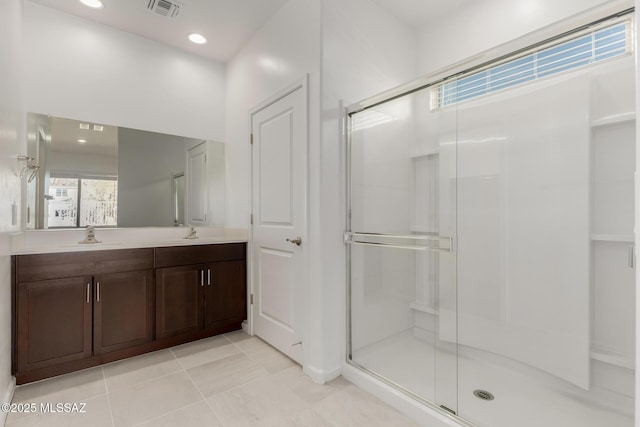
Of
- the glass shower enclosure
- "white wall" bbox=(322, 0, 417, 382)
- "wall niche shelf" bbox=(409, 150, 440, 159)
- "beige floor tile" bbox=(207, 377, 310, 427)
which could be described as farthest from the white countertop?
"wall niche shelf" bbox=(409, 150, 440, 159)

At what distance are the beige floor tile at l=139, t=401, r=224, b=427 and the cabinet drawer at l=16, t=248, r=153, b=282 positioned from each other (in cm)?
111

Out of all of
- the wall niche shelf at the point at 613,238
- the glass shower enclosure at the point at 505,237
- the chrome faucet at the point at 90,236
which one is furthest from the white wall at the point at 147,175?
the wall niche shelf at the point at 613,238

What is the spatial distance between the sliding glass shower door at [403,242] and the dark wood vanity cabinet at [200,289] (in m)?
1.23

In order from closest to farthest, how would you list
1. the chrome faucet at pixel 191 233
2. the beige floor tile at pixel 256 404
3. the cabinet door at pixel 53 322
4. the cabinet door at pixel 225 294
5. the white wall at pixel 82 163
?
the beige floor tile at pixel 256 404, the cabinet door at pixel 53 322, the white wall at pixel 82 163, the cabinet door at pixel 225 294, the chrome faucet at pixel 191 233

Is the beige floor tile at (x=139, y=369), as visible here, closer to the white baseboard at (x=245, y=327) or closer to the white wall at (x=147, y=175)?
the white baseboard at (x=245, y=327)

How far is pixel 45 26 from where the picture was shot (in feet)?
7.68

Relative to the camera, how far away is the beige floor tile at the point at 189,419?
1.58 m

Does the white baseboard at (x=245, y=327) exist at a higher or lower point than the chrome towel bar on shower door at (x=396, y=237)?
lower

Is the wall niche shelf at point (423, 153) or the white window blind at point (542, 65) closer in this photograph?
the white window blind at point (542, 65)

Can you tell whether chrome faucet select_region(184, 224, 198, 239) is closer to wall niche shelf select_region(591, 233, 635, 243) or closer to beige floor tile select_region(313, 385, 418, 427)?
beige floor tile select_region(313, 385, 418, 427)

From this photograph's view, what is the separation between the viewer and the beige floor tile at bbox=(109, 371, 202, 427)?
164cm

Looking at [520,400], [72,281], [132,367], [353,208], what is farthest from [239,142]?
[520,400]

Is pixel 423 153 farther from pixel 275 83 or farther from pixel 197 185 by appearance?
pixel 197 185

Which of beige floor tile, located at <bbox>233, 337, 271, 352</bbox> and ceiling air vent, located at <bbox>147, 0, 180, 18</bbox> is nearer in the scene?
ceiling air vent, located at <bbox>147, 0, 180, 18</bbox>
